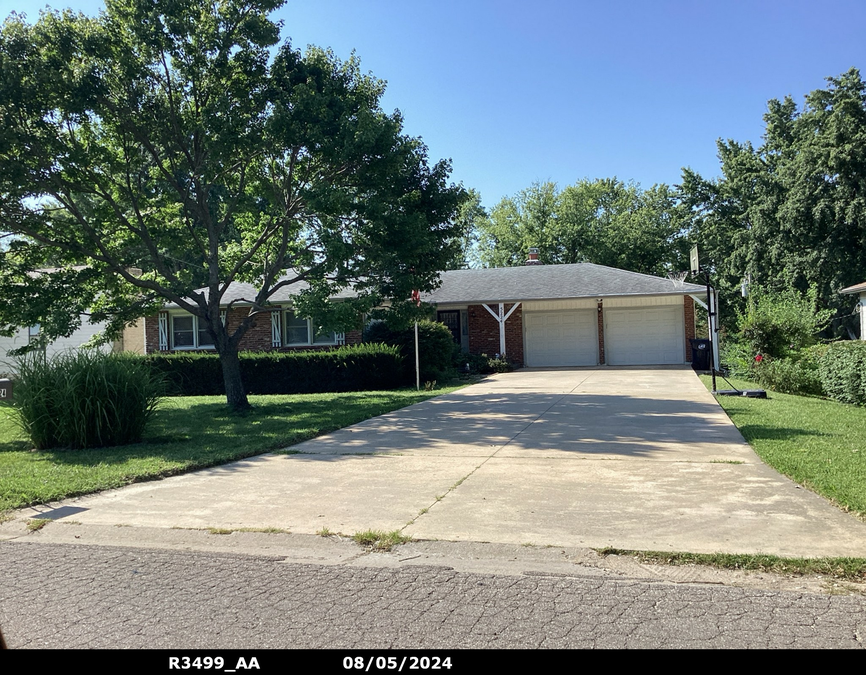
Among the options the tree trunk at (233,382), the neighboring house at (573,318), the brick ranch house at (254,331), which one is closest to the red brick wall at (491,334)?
the neighboring house at (573,318)

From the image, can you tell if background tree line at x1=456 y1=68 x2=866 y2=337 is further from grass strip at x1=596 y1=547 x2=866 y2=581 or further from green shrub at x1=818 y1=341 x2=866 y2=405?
grass strip at x1=596 y1=547 x2=866 y2=581

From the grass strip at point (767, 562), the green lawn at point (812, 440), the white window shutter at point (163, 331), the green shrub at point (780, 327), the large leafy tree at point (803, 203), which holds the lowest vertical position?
the grass strip at point (767, 562)

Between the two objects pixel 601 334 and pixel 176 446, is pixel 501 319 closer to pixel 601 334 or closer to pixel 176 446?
pixel 601 334

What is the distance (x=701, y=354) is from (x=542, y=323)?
21.4ft

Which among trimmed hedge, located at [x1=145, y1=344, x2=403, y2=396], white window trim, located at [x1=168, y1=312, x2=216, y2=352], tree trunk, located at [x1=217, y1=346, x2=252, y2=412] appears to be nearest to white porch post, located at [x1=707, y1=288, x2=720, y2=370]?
trimmed hedge, located at [x1=145, y1=344, x2=403, y2=396]

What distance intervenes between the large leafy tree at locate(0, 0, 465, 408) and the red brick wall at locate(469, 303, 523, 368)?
1030 centimetres

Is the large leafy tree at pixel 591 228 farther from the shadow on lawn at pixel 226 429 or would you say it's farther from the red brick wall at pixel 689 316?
the shadow on lawn at pixel 226 429

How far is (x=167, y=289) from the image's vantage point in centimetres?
1534

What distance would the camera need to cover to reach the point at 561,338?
25953 mm

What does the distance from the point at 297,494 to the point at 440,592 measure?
10.0 ft

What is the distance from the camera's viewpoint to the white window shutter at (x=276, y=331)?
82.9 feet

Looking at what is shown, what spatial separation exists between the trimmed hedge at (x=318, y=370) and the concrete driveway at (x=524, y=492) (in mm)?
8230

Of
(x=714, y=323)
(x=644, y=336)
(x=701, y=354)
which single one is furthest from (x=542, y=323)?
(x=714, y=323)

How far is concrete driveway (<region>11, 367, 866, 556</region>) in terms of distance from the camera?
17.1ft
